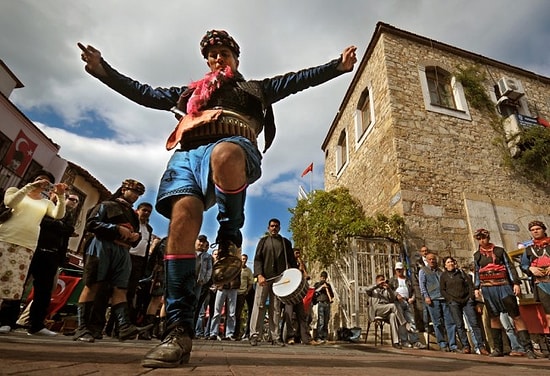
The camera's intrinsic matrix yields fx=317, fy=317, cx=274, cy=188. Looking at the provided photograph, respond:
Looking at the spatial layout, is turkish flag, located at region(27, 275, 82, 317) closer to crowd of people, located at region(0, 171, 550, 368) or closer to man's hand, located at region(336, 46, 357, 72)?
crowd of people, located at region(0, 171, 550, 368)

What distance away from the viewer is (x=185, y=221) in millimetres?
1563

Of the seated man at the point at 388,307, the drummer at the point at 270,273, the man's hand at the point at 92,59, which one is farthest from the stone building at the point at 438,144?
the man's hand at the point at 92,59

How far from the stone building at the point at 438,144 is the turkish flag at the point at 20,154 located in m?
11.6

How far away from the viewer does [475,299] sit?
5.36 m

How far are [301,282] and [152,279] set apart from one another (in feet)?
7.77

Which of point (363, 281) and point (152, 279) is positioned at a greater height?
point (363, 281)

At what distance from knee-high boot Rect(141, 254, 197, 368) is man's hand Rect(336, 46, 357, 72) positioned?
1576mm

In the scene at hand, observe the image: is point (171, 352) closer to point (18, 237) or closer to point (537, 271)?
point (18, 237)

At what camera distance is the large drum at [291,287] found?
13.7 ft

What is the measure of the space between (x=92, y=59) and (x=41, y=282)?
8.67 ft

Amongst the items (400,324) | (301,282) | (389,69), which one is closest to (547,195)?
(389,69)

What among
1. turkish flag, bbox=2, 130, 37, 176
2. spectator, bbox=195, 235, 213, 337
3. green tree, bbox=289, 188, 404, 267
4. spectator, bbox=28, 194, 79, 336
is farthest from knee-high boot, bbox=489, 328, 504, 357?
turkish flag, bbox=2, 130, 37, 176

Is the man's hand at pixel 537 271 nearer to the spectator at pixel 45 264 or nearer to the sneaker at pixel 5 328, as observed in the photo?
the spectator at pixel 45 264

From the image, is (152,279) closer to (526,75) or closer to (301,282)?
(301,282)
